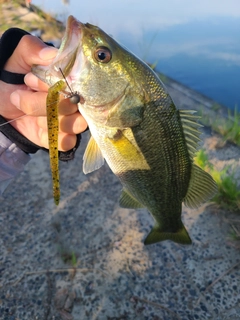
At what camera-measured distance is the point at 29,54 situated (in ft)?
5.10

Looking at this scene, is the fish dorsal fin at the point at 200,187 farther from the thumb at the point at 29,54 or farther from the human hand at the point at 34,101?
the thumb at the point at 29,54

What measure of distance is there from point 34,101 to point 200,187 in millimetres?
1047

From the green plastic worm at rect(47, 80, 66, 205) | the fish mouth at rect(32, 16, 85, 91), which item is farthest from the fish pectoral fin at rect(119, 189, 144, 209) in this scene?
the fish mouth at rect(32, 16, 85, 91)

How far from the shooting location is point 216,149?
157 inches

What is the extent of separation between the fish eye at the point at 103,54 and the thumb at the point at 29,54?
212mm

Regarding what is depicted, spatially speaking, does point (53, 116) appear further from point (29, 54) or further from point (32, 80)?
point (29, 54)

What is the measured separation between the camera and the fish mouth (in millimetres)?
1276

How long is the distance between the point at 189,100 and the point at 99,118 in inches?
168

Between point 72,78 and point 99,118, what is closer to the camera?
point 72,78

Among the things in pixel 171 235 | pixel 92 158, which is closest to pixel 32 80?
pixel 92 158

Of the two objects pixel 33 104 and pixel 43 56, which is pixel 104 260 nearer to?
pixel 33 104

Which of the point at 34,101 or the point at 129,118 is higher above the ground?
the point at 129,118

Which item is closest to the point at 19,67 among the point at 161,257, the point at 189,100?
the point at 161,257

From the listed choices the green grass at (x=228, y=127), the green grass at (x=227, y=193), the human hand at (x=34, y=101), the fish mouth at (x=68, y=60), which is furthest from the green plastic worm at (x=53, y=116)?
the green grass at (x=228, y=127)
